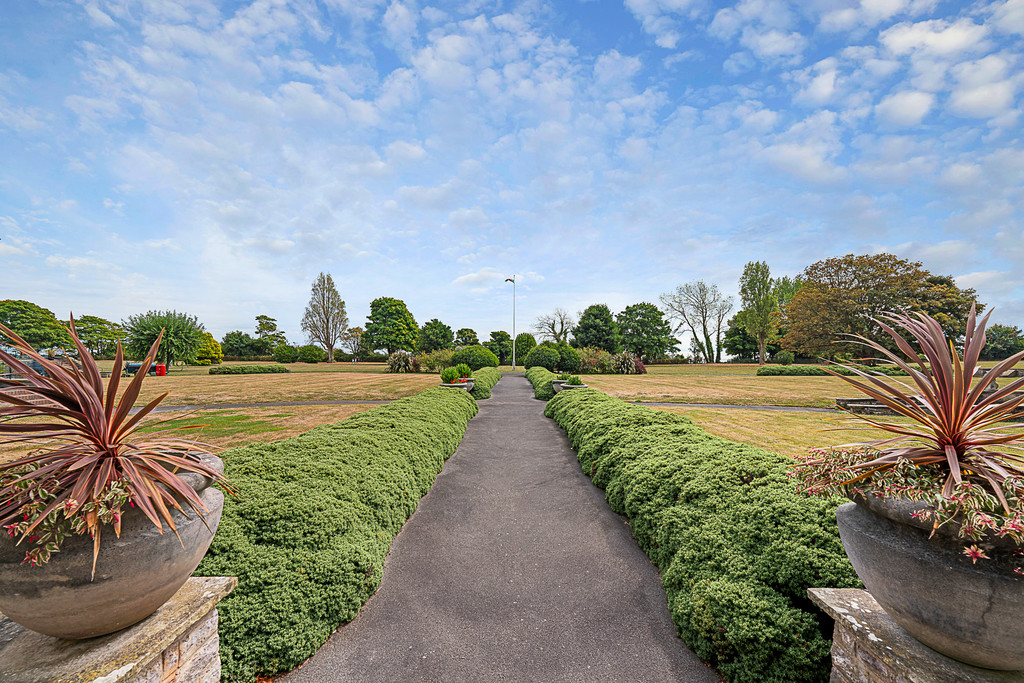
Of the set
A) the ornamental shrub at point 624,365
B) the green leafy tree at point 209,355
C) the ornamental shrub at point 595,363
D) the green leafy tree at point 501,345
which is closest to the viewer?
the ornamental shrub at point 595,363

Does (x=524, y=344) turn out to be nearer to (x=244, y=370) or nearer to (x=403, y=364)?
(x=403, y=364)

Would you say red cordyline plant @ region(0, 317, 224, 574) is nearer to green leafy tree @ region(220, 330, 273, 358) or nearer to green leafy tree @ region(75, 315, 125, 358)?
green leafy tree @ region(75, 315, 125, 358)

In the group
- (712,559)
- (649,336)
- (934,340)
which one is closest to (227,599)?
(712,559)

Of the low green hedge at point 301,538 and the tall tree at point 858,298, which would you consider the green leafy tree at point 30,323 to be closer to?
the low green hedge at point 301,538

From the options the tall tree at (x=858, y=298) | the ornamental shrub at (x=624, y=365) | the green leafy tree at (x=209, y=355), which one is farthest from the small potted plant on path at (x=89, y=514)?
the green leafy tree at (x=209, y=355)

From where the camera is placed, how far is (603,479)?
5.52 m

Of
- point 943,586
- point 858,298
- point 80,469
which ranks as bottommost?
point 943,586

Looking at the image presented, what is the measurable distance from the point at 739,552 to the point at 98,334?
71.5 meters

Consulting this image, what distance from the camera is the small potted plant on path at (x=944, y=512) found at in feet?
4.91

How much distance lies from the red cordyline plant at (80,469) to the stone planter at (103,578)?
0.05 meters

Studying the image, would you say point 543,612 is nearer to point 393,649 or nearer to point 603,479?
point 393,649

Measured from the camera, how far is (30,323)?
39.2 meters

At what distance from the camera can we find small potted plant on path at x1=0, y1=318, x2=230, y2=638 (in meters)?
1.53

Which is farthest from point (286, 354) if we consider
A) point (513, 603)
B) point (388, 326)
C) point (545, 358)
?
point (513, 603)
